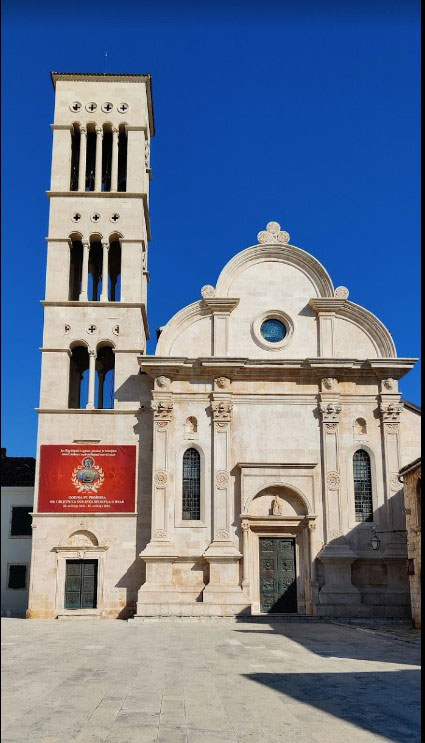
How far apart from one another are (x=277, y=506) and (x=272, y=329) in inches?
310

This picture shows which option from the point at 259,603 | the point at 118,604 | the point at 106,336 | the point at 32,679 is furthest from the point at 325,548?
the point at 32,679

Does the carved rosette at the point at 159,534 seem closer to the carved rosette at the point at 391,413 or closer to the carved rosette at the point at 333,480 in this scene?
the carved rosette at the point at 333,480

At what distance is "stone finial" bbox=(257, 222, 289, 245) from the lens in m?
34.0

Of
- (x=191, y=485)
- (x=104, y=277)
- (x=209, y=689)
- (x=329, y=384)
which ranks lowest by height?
(x=209, y=689)

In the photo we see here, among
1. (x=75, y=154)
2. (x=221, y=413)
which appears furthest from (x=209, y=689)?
(x=75, y=154)

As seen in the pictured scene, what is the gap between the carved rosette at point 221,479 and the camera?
101 ft

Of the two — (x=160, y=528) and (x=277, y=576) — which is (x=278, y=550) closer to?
(x=277, y=576)

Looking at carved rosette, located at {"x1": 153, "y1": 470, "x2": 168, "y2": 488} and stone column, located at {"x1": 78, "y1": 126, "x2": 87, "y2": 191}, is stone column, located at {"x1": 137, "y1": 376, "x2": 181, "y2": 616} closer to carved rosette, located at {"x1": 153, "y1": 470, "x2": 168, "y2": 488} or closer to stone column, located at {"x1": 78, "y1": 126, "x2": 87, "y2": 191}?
carved rosette, located at {"x1": 153, "y1": 470, "x2": 168, "y2": 488}

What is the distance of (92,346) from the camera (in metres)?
33.0

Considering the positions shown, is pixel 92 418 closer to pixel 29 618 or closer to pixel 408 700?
pixel 29 618

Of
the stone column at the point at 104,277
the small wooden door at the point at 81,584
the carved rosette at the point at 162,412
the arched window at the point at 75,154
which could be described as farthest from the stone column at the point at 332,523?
the arched window at the point at 75,154

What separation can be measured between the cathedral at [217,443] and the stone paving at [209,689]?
8347mm

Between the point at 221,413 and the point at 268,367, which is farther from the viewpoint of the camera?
the point at 268,367

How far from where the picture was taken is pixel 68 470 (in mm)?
31094
